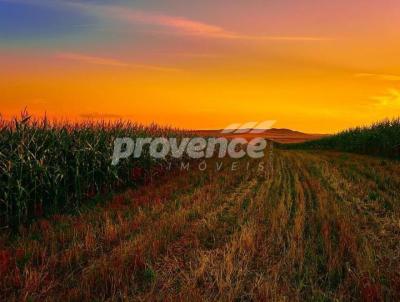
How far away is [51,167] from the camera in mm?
12664

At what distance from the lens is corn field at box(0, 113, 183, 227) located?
1138 cm

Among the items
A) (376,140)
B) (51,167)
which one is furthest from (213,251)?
(376,140)

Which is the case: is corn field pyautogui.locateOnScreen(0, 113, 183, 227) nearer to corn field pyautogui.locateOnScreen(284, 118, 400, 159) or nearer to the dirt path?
the dirt path

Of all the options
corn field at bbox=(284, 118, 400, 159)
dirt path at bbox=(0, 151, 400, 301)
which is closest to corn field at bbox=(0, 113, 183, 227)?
dirt path at bbox=(0, 151, 400, 301)

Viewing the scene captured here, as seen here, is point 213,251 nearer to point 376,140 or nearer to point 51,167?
point 51,167

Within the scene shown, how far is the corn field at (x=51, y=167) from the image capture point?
448 inches

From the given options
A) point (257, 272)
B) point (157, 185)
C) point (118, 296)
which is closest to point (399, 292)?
point (257, 272)

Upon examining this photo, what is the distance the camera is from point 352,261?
736 cm

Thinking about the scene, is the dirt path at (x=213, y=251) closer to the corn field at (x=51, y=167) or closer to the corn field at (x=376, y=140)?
the corn field at (x=51, y=167)

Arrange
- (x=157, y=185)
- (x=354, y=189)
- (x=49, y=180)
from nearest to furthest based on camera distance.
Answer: (x=49, y=180)
(x=354, y=189)
(x=157, y=185)

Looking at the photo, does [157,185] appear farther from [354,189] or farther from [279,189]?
[354,189]

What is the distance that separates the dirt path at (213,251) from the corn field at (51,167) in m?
1.42

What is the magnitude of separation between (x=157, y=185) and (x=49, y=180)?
20.2 feet

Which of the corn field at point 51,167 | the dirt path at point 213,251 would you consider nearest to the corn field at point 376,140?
the dirt path at point 213,251
